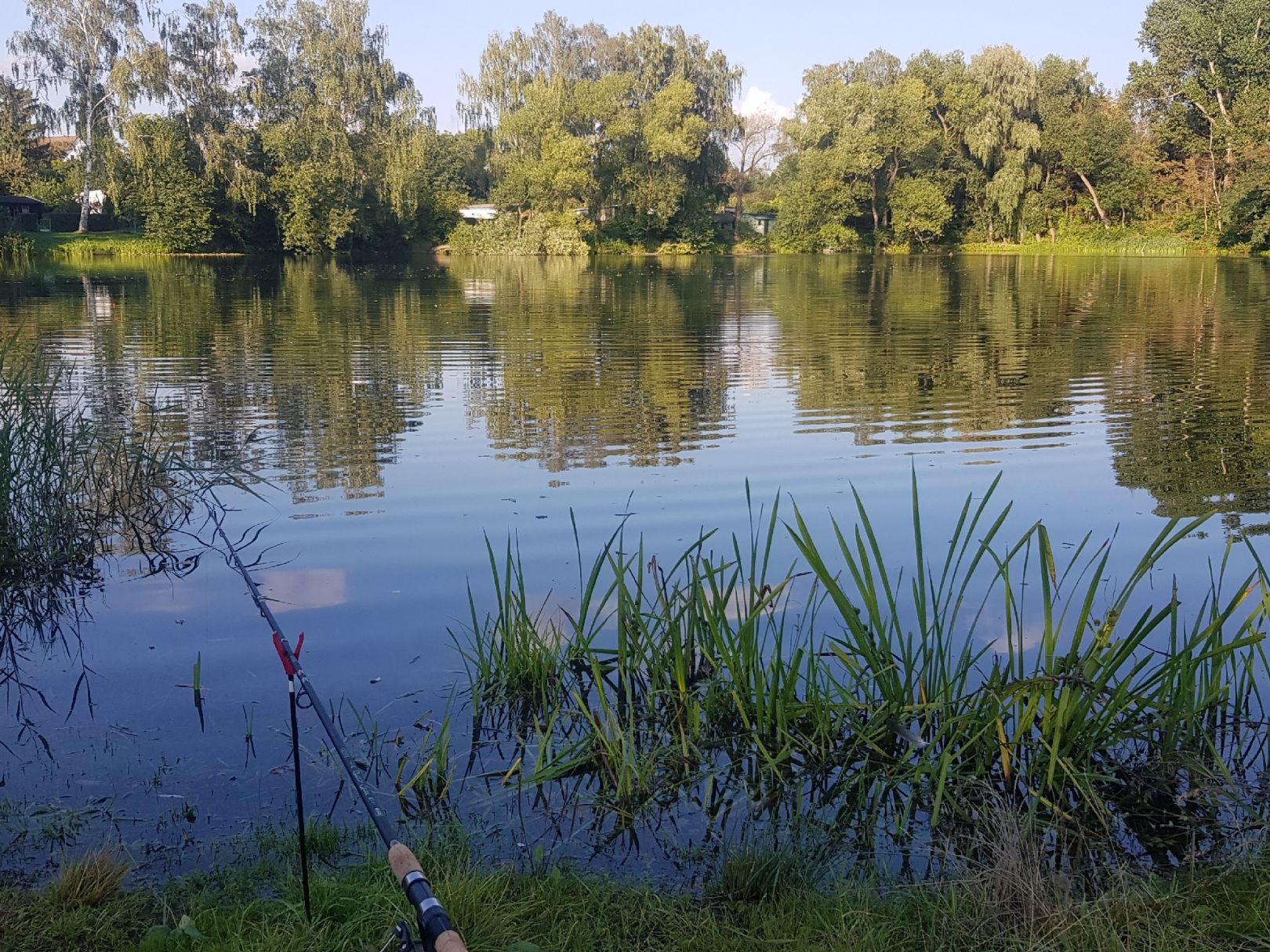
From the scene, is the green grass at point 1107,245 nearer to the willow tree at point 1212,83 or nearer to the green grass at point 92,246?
the willow tree at point 1212,83

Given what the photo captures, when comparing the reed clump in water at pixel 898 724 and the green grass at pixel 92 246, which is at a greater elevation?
the green grass at pixel 92 246

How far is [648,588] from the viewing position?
707 cm

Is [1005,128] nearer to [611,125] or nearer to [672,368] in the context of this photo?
[611,125]

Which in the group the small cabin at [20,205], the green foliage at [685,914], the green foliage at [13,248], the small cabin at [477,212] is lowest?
the green foliage at [685,914]

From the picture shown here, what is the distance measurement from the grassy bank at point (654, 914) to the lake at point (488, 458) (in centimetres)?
62

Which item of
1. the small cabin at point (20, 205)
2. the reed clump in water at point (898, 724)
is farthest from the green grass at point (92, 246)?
the reed clump in water at point (898, 724)

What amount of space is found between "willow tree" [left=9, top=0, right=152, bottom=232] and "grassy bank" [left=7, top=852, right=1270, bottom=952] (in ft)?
178

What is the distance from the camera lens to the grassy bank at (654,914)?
321 cm

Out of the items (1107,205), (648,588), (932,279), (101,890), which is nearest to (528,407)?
(648,588)

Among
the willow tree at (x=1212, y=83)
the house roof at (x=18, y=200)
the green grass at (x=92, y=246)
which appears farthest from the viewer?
the house roof at (x=18, y=200)

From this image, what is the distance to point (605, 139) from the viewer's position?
7175 cm

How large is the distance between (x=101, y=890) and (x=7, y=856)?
2.31ft

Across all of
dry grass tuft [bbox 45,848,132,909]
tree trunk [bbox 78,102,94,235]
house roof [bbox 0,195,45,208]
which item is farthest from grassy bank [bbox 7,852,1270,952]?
house roof [bbox 0,195,45,208]

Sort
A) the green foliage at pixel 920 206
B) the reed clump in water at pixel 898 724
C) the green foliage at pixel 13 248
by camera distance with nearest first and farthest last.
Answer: the reed clump in water at pixel 898 724, the green foliage at pixel 13 248, the green foliage at pixel 920 206
